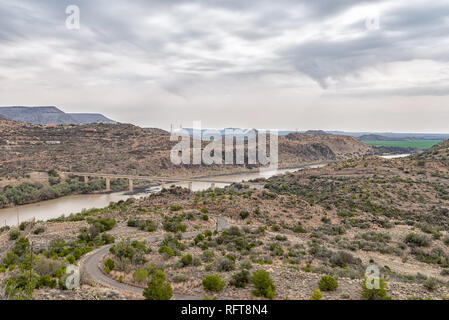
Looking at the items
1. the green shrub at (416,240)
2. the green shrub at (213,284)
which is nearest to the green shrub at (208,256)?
the green shrub at (213,284)

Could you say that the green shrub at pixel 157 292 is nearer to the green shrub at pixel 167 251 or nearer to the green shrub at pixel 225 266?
the green shrub at pixel 225 266

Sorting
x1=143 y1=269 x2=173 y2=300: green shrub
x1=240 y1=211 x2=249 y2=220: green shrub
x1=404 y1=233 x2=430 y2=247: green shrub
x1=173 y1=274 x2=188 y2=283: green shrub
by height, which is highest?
x1=143 y1=269 x2=173 y2=300: green shrub

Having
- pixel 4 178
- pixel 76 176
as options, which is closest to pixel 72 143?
pixel 76 176

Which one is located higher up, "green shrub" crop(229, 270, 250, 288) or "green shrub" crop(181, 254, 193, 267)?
"green shrub" crop(229, 270, 250, 288)

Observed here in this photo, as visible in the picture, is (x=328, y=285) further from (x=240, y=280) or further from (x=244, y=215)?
(x=244, y=215)

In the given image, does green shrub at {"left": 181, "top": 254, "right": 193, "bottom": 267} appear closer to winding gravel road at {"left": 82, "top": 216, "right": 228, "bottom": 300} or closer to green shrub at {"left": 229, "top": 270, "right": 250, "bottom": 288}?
winding gravel road at {"left": 82, "top": 216, "right": 228, "bottom": 300}

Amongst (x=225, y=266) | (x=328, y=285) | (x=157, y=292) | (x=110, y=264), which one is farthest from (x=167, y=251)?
(x=328, y=285)

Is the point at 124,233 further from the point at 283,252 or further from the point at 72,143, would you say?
the point at 72,143

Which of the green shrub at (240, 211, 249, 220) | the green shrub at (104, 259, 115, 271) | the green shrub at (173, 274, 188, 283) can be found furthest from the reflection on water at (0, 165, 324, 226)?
the green shrub at (173, 274, 188, 283)

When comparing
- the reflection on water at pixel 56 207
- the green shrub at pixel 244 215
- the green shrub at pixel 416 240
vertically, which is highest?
the green shrub at pixel 244 215
